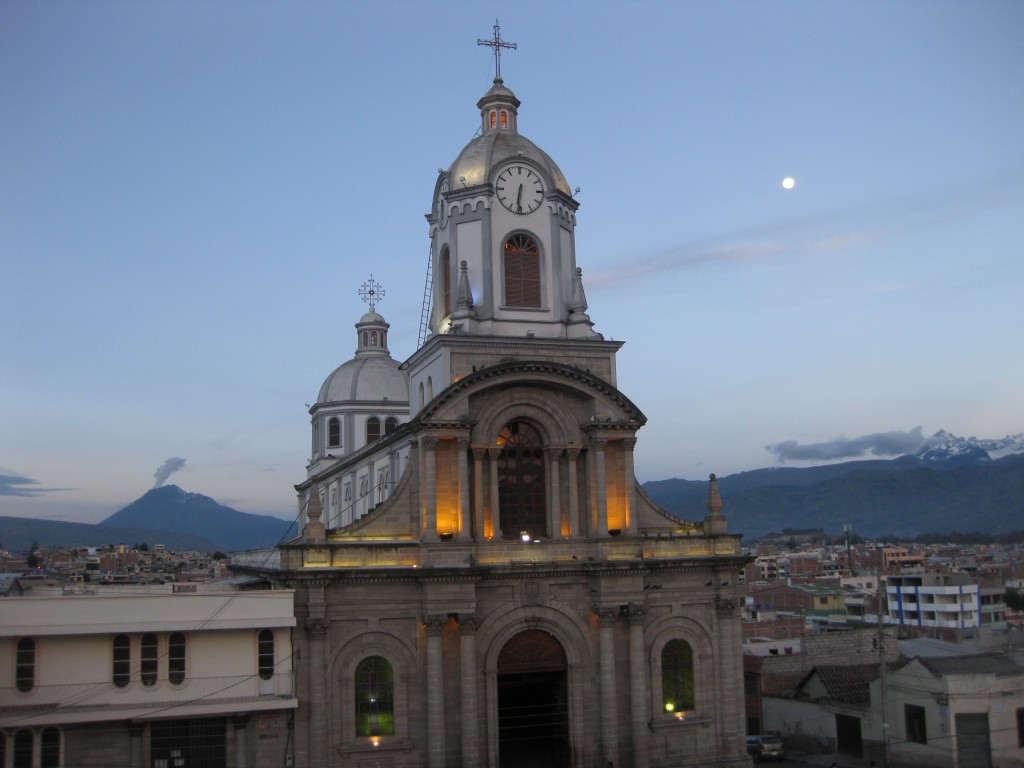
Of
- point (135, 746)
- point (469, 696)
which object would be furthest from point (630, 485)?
point (135, 746)

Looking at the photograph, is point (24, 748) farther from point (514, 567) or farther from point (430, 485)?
point (514, 567)

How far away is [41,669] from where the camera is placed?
1451 inches

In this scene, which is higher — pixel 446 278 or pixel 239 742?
pixel 446 278

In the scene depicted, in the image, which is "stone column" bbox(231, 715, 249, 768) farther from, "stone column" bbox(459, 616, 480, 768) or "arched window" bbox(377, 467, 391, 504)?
"arched window" bbox(377, 467, 391, 504)

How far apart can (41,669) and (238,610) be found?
6.48 m

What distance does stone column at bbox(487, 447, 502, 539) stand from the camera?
4316 centimetres

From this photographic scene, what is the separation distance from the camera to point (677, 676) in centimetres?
4456

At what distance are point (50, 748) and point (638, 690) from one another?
2085 cm

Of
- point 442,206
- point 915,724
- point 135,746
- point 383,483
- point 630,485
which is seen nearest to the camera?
point 135,746

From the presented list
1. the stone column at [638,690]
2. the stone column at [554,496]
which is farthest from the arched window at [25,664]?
the stone column at [638,690]

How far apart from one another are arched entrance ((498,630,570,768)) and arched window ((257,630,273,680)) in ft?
28.4

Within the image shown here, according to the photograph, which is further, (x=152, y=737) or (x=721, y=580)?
(x=721, y=580)

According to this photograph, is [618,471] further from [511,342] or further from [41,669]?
[41,669]

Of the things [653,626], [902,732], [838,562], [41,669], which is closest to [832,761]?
[902,732]
